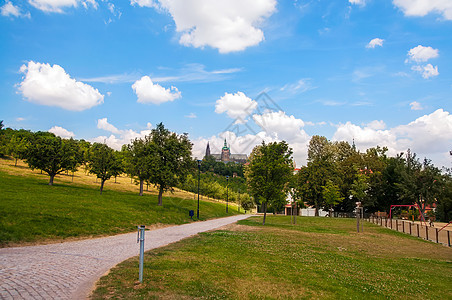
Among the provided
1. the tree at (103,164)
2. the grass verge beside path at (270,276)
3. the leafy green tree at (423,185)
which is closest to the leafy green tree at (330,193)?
the leafy green tree at (423,185)

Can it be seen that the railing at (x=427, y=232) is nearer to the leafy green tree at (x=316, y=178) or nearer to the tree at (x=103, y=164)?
the leafy green tree at (x=316, y=178)

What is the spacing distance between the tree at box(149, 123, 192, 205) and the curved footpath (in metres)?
21.7

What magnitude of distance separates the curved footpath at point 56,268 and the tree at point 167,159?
71.2 ft

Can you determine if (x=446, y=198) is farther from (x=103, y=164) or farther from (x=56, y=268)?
(x=103, y=164)

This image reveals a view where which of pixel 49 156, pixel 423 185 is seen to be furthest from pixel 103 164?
pixel 423 185

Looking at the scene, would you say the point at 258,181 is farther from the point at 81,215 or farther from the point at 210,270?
the point at 210,270

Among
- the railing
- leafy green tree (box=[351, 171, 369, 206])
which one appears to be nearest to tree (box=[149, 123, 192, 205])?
the railing

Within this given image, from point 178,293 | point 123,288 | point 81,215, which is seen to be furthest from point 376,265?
point 81,215

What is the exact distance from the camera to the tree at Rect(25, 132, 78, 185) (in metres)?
40.8

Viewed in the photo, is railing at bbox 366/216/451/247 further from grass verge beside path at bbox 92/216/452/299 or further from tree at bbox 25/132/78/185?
tree at bbox 25/132/78/185

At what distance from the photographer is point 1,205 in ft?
60.3

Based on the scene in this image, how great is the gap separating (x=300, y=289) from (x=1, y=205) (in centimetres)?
2045

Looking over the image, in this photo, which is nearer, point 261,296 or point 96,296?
point 96,296

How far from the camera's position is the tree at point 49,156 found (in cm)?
4075
